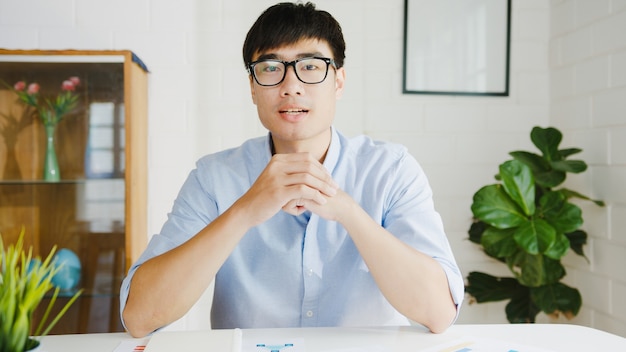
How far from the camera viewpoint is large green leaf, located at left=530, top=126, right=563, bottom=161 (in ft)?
7.98

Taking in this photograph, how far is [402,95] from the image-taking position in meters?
2.80

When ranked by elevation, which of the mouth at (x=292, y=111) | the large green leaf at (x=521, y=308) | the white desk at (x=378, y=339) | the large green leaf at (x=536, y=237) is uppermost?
the mouth at (x=292, y=111)

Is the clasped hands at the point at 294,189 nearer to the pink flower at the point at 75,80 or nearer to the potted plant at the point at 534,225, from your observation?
the potted plant at the point at 534,225

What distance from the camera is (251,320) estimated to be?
1470mm

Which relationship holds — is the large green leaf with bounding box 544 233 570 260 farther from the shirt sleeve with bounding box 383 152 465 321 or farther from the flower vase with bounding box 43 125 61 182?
the flower vase with bounding box 43 125 61 182

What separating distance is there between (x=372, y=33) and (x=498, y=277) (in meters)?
1.32

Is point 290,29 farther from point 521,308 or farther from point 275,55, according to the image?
point 521,308

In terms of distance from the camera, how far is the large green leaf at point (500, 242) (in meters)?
2.38

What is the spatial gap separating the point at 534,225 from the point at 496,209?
0.52 ft

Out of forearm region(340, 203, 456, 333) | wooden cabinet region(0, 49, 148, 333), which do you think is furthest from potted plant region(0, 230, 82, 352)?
wooden cabinet region(0, 49, 148, 333)

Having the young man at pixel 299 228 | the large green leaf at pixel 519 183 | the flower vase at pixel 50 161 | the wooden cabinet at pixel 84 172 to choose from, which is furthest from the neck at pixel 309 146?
the flower vase at pixel 50 161

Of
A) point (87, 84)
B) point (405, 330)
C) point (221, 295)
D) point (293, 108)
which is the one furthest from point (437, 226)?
point (87, 84)

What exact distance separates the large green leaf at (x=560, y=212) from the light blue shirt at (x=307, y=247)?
1072 millimetres

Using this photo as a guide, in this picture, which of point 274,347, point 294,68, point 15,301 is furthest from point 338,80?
point 15,301
